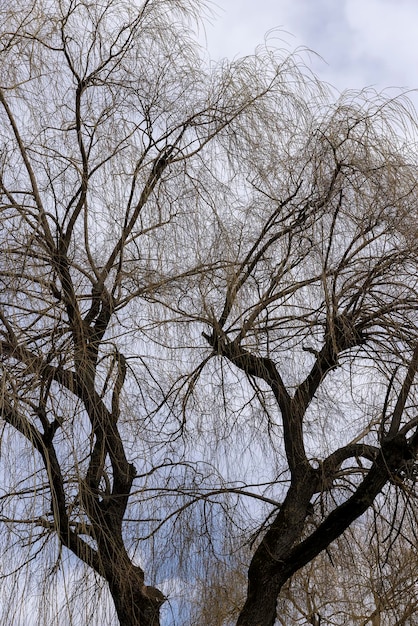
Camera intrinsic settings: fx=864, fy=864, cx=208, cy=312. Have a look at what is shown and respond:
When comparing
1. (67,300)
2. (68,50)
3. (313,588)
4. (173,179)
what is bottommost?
(313,588)

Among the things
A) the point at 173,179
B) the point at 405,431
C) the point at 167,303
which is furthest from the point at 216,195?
the point at 405,431

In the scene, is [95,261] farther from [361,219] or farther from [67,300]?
[361,219]

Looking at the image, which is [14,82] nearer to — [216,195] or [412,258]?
[216,195]

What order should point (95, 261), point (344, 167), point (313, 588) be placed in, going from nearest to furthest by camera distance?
point (344, 167), point (95, 261), point (313, 588)


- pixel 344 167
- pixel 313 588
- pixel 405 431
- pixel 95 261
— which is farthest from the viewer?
pixel 313 588

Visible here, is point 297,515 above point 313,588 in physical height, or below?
below

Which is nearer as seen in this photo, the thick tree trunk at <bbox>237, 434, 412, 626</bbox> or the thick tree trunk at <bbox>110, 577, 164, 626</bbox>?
the thick tree trunk at <bbox>237, 434, 412, 626</bbox>

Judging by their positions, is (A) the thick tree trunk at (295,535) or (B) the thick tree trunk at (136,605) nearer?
(A) the thick tree trunk at (295,535)

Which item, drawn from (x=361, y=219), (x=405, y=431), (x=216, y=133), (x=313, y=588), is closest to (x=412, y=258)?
(x=361, y=219)

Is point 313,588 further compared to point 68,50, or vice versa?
point 313,588

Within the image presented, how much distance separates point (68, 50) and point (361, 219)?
1509mm

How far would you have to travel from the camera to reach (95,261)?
402 cm

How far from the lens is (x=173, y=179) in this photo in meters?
4.04

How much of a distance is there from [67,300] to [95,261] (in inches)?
21.5
